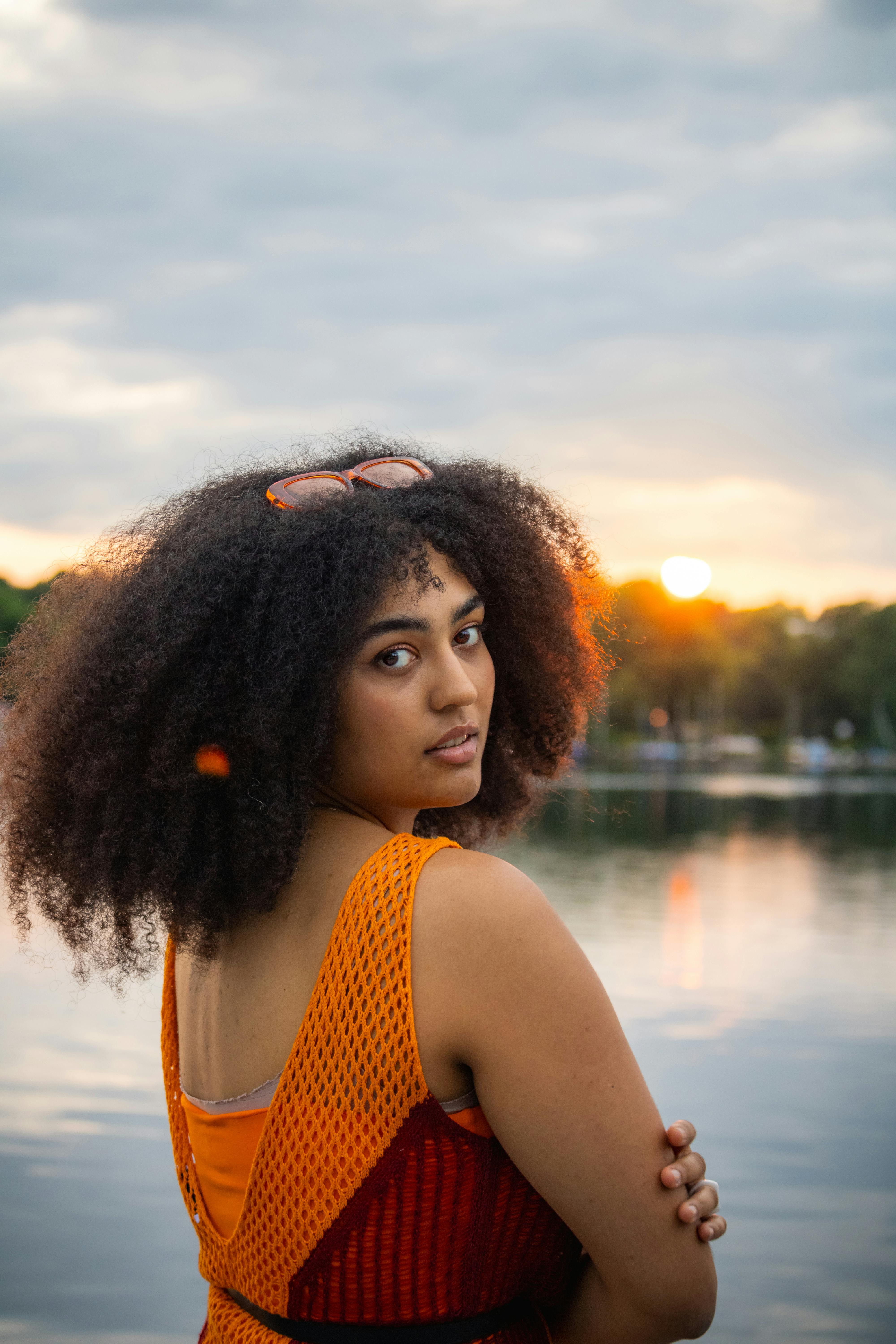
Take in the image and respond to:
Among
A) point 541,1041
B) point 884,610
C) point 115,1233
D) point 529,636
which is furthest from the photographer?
point 884,610

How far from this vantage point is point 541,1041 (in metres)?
1.36

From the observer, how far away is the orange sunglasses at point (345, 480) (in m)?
1.79

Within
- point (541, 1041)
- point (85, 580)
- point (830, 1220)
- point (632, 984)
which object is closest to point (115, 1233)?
point (830, 1220)

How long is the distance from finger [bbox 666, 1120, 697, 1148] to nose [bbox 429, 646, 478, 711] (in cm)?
61

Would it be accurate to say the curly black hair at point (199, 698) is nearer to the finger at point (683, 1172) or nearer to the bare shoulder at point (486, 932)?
the bare shoulder at point (486, 932)

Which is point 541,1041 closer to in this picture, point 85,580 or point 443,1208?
point 443,1208

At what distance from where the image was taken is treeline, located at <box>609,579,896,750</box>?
8719 cm

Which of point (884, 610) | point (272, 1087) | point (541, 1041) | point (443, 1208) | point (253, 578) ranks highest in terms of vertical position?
point (884, 610)

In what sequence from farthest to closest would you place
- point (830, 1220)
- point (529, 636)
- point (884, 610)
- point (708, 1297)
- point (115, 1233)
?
1. point (884, 610)
2. point (830, 1220)
3. point (115, 1233)
4. point (529, 636)
5. point (708, 1297)

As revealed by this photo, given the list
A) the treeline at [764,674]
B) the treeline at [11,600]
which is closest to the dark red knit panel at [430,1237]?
A: the treeline at [11,600]

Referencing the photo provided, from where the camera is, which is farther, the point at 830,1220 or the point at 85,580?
the point at 830,1220

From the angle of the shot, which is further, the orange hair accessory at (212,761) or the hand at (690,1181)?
the orange hair accessory at (212,761)

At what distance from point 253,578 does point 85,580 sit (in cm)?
44

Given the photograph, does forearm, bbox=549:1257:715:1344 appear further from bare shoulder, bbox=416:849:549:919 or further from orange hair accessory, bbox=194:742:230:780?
orange hair accessory, bbox=194:742:230:780
